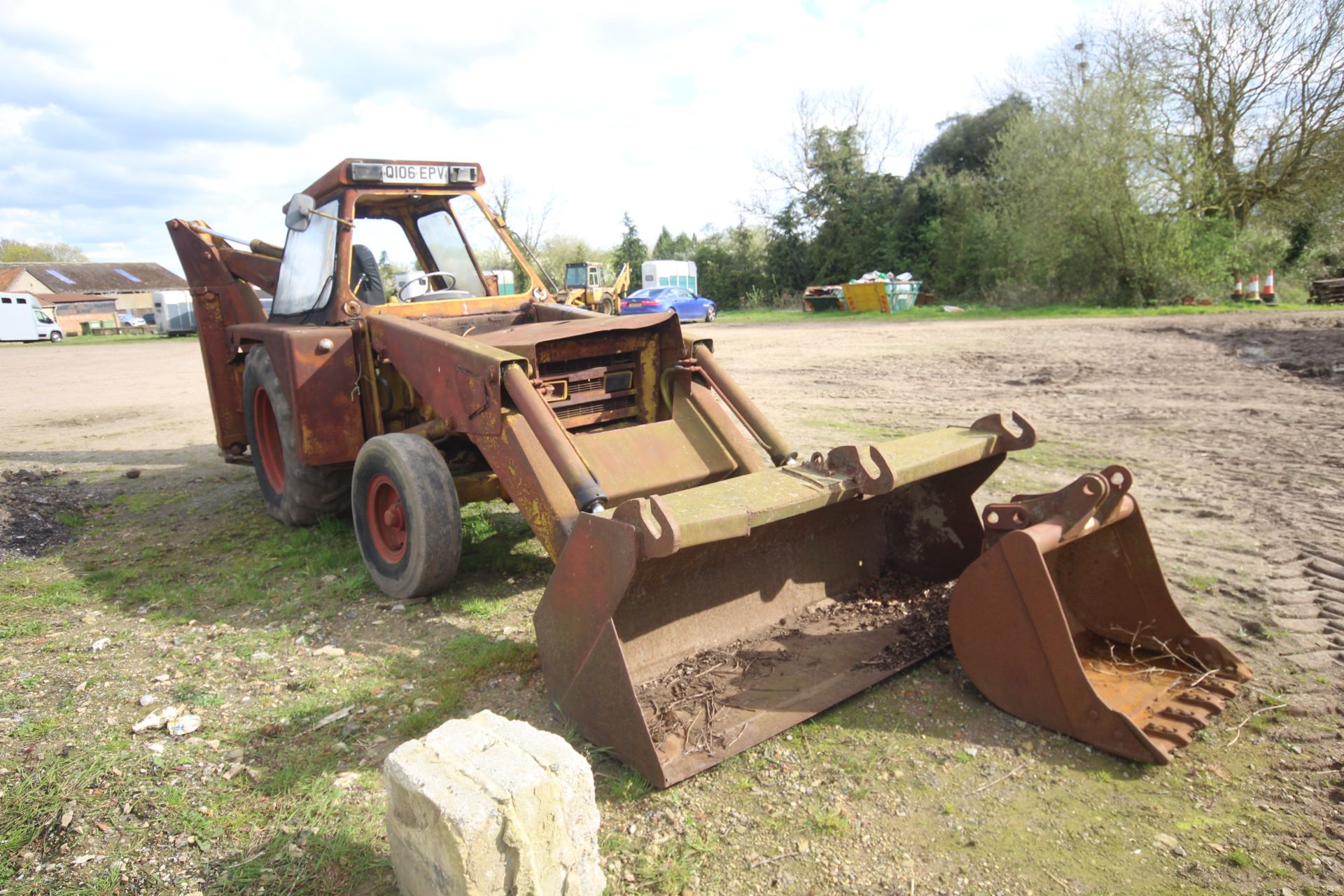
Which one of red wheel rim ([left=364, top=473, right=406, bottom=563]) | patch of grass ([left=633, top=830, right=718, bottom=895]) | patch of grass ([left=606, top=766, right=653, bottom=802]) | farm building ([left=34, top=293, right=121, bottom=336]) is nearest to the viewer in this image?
patch of grass ([left=633, top=830, right=718, bottom=895])

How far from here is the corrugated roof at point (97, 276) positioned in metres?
58.2

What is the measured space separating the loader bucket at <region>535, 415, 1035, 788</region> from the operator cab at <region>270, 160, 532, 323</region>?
3.02 m

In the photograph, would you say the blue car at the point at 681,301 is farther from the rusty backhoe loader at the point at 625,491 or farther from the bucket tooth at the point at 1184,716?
the bucket tooth at the point at 1184,716

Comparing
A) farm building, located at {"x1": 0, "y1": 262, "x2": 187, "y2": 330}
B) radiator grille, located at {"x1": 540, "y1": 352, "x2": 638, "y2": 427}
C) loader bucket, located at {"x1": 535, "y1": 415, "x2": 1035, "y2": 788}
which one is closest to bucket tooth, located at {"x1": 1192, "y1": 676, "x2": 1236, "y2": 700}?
loader bucket, located at {"x1": 535, "y1": 415, "x2": 1035, "y2": 788}

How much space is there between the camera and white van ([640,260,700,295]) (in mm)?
37125

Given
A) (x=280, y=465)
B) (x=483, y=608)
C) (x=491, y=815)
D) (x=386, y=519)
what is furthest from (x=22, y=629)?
(x=491, y=815)

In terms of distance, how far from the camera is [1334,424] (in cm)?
813

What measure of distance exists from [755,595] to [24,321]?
45081 mm

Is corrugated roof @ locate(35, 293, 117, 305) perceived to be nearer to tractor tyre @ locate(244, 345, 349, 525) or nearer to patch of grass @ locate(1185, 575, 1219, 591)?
tractor tyre @ locate(244, 345, 349, 525)

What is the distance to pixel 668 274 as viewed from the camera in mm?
37656

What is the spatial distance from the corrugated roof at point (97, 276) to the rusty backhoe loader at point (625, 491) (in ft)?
204

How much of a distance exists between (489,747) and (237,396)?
613 cm

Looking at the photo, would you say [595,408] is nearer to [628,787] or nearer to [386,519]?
[386,519]

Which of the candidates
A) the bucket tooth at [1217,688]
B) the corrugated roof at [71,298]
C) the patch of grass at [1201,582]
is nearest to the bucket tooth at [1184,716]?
the bucket tooth at [1217,688]
